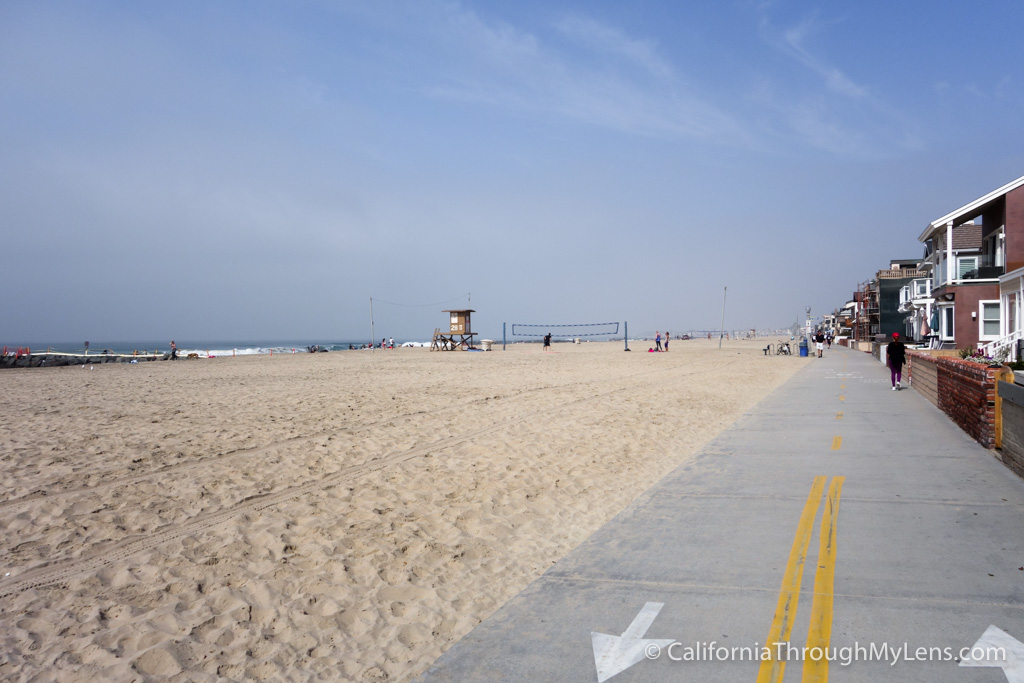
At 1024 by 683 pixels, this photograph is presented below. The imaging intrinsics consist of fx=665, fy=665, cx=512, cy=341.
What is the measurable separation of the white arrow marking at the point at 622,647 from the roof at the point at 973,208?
31.8 meters

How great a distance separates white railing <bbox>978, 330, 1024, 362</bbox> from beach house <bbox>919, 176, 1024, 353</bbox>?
53 mm

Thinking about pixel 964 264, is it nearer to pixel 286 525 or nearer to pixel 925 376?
pixel 925 376

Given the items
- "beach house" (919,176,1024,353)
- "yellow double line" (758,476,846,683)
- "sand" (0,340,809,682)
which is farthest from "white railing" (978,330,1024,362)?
"yellow double line" (758,476,846,683)

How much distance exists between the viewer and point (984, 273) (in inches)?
1211

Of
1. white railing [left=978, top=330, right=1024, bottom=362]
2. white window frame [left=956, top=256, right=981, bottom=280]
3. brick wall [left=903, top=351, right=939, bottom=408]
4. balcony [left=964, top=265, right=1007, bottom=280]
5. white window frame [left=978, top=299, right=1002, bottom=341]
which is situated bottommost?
brick wall [left=903, top=351, right=939, bottom=408]

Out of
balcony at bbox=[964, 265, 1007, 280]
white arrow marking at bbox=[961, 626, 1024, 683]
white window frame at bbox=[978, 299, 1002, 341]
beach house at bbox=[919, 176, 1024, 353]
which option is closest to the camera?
white arrow marking at bbox=[961, 626, 1024, 683]

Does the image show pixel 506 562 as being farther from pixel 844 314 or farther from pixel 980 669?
pixel 844 314

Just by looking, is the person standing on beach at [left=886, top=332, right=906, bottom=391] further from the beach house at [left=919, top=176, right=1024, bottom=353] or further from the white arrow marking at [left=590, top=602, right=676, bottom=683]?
the white arrow marking at [left=590, top=602, right=676, bottom=683]

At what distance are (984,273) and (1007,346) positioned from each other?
9.86m

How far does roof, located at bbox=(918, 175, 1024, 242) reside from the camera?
27656 millimetres

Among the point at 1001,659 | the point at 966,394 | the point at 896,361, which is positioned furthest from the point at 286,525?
the point at 896,361

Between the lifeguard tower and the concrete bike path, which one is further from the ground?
the lifeguard tower

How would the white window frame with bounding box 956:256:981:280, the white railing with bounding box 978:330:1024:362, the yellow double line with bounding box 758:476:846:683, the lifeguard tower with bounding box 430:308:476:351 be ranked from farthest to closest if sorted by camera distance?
the lifeguard tower with bounding box 430:308:476:351, the white window frame with bounding box 956:256:981:280, the white railing with bounding box 978:330:1024:362, the yellow double line with bounding box 758:476:846:683

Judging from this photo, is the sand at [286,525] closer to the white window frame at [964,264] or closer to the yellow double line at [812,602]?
the yellow double line at [812,602]
